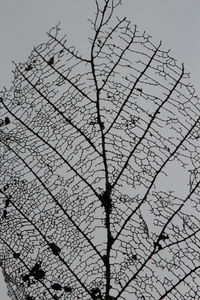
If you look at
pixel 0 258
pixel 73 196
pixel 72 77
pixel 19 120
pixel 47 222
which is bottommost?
pixel 0 258

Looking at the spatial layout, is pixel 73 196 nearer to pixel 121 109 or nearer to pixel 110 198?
pixel 110 198

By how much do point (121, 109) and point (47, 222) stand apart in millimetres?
512

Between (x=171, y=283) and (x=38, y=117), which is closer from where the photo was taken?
(x=171, y=283)

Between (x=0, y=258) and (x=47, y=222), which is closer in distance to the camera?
(x=47, y=222)

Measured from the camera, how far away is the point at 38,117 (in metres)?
1.82

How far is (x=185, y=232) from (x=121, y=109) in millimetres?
521

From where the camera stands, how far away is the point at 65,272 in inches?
67.0

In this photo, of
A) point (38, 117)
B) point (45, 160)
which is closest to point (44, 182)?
point (45, 160)

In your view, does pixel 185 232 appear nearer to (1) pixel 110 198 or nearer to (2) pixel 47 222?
(1) pixel 110 198

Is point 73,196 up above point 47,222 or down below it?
above

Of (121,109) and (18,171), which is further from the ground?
(121,109)

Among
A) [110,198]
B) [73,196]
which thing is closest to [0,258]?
[73,196]

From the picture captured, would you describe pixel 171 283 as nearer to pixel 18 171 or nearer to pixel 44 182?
pixel 44 182

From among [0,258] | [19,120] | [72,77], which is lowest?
[0,258]
